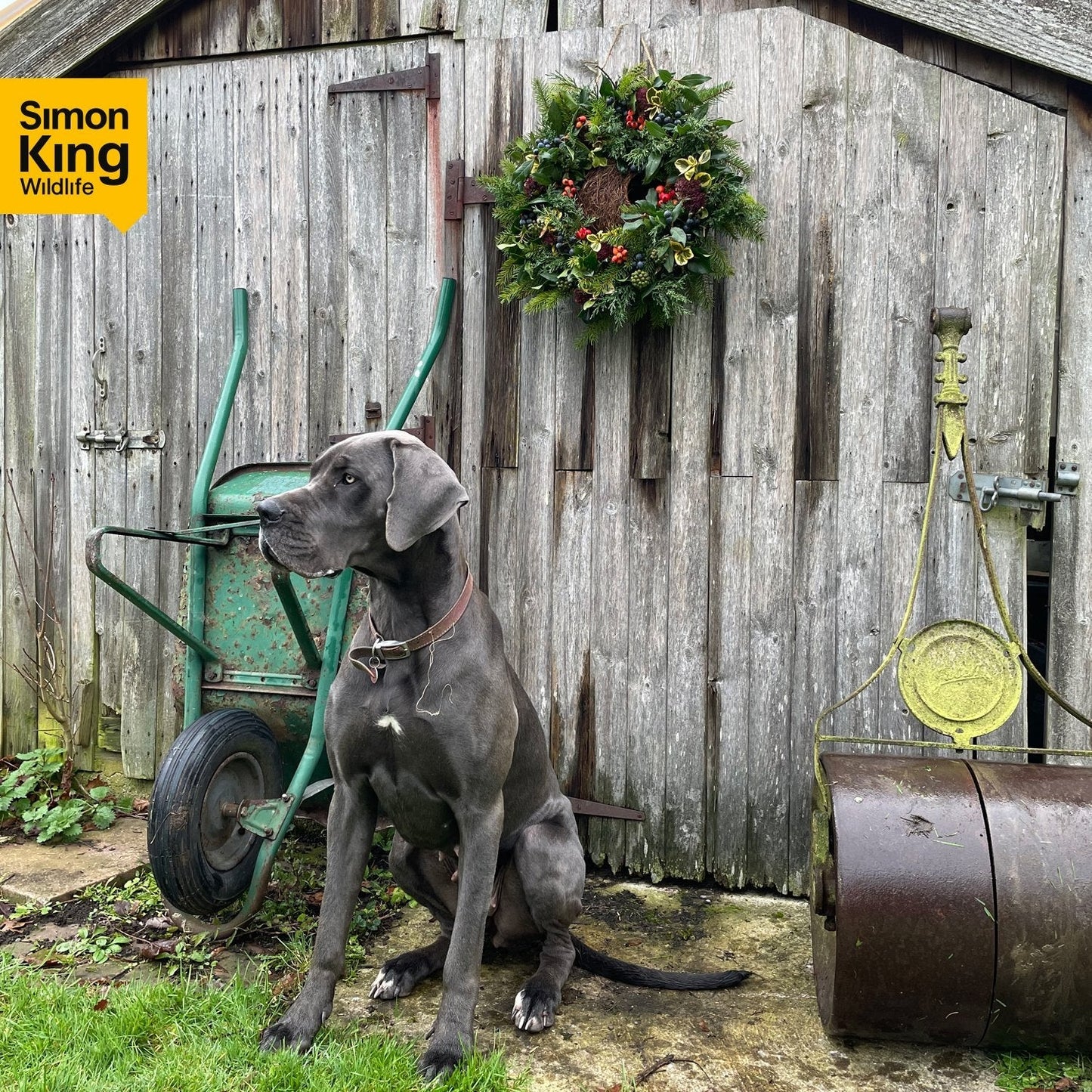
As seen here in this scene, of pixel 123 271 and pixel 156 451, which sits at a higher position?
pixel 123 271

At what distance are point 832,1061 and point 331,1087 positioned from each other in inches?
50.5

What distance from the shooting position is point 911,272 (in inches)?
137

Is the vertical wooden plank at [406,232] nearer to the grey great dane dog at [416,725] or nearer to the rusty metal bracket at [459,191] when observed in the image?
the rusty metal bracket at [459,191]

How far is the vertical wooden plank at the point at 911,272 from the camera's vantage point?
3.45 meters

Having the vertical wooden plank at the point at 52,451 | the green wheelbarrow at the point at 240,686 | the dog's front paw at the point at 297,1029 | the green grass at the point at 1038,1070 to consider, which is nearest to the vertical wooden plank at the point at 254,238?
the green wheelbarrow at the point at 240,686

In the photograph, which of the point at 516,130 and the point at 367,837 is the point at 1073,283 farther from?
the point at 367,837

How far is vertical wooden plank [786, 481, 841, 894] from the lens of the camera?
11.7 ft

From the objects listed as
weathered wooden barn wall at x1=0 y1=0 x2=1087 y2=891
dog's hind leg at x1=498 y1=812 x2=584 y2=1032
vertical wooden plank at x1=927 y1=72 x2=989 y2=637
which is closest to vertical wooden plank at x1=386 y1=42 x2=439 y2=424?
weathered wooden barn wall at x1=0 y1=0 x2=1087 y2=891

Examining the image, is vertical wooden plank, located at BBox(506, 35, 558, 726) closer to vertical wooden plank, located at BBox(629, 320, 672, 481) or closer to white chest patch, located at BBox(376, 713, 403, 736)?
vertical wooden plank, located at BBox(629, 320, 672, 481)

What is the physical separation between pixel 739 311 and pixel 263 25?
2.39 m

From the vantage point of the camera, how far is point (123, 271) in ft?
14.4

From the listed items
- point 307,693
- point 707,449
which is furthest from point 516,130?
point 307,693

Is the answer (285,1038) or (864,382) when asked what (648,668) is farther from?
(285,1038)

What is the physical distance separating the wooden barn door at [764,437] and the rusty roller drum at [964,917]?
1.01m
